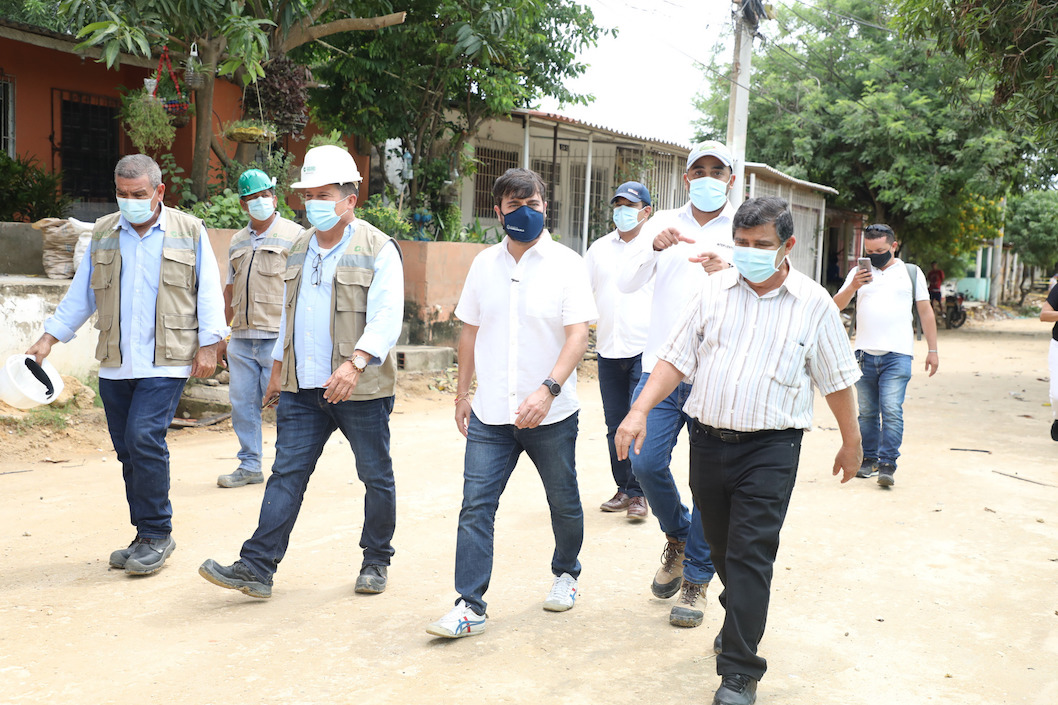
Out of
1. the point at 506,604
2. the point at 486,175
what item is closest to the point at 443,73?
the point at 486,175

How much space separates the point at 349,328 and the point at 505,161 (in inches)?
514

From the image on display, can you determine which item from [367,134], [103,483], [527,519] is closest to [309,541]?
[527,519]

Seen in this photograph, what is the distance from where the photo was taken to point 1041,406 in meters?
11.7

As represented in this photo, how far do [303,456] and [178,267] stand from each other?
4.14ft

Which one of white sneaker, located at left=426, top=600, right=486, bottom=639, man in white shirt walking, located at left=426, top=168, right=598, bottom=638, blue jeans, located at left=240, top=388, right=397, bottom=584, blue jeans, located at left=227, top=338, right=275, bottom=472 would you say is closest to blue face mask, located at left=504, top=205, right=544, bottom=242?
man in white shirt walking, located at left=426, top=168, right=598, bottom=638

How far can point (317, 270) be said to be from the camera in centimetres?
435

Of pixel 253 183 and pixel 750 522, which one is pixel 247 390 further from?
pixel 750 522

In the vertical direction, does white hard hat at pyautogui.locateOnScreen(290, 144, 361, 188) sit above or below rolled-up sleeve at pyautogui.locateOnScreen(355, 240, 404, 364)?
above

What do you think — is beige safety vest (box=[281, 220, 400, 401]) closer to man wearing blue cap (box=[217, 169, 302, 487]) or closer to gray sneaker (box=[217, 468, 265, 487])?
man wearing blue cap (box=[217, 169, 302, 487])

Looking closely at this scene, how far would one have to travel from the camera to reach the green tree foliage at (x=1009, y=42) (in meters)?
9.28

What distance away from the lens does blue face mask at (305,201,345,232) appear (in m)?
4.32

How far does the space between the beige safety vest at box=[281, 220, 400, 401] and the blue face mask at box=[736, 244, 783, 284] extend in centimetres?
169

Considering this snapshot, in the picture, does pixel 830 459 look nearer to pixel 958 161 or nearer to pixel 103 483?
pixel 103 483

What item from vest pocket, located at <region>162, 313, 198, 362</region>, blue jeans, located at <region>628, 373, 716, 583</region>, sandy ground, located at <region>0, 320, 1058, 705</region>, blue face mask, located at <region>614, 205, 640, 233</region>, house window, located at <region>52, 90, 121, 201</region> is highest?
house window, located at <region>52, 90, 121, 201</region>
